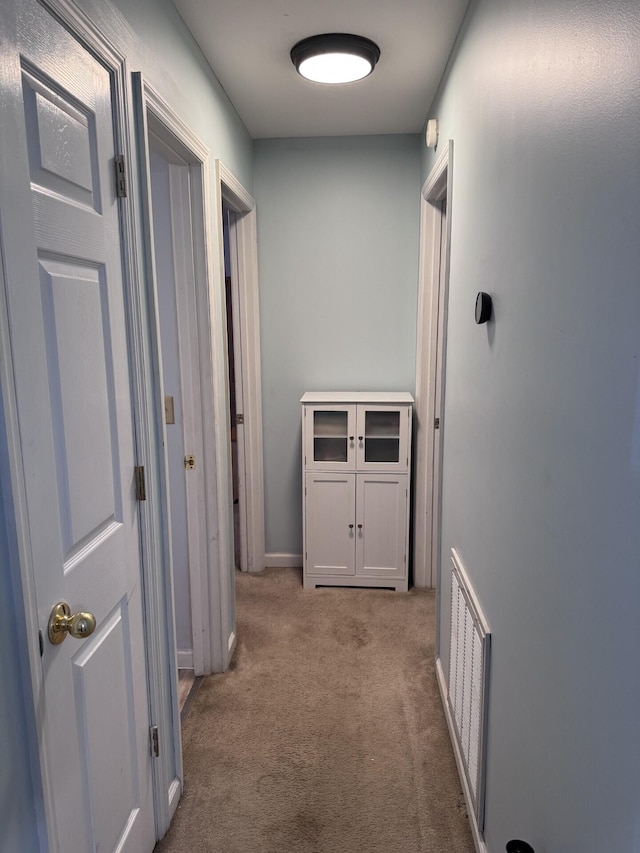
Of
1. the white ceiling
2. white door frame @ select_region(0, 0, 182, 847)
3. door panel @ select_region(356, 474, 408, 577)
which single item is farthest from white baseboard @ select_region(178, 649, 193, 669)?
the white ceiling

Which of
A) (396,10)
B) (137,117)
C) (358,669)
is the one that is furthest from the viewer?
(358,669)

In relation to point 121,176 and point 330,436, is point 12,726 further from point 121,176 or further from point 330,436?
point 330,436

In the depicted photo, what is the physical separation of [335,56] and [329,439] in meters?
1.85

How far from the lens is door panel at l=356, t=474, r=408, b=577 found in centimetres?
323

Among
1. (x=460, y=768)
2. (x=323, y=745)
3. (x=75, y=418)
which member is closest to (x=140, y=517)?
(x=75, y=418)

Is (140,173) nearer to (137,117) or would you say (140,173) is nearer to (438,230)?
(137,117)

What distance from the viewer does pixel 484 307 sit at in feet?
4.97

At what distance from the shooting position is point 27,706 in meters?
0.99

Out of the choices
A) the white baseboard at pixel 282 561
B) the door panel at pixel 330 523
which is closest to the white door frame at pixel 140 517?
the door panel at pixel 330 523

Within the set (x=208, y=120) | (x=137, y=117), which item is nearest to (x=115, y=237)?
(x=137, y=117)

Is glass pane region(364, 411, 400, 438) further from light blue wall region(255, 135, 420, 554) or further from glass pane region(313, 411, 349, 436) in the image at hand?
light blue wall region(255, 135, 420, 554)

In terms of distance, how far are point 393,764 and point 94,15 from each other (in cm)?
237

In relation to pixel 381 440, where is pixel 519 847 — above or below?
below

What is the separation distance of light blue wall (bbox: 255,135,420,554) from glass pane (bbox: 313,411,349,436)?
0.30 meters
